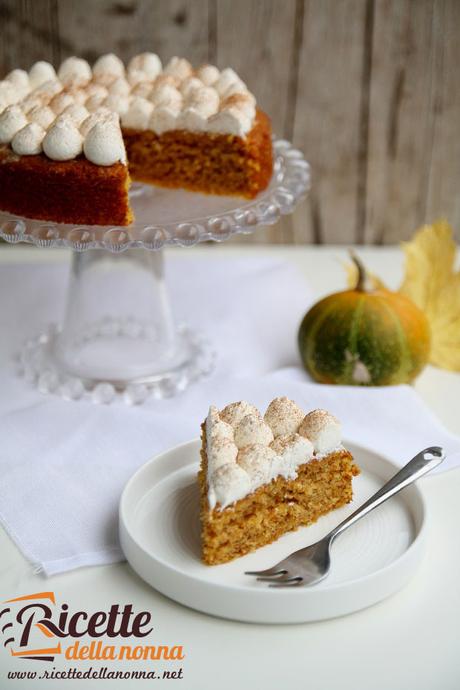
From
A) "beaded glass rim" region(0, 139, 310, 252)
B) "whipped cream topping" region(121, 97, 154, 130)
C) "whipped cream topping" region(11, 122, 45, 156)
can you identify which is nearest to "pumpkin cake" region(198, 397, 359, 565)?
"beaded glass rim" region(0, 139, 310, 252)

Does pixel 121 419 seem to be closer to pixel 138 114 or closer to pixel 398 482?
pixel 398 482

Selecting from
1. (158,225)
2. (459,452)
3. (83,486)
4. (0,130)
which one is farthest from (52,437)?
(459,452)

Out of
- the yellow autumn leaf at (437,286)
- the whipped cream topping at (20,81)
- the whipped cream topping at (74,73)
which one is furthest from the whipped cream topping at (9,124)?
the yellow autumn leaf at (437,286)

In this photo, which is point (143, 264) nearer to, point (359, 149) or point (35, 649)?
point (359, 149)

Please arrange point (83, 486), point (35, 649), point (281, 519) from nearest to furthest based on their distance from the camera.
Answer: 1. point (35, 649)
2. point (281, 519)
3. point (83, 486)

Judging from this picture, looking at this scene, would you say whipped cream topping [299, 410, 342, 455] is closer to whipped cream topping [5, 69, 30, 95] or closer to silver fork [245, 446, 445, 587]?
silver fork [245, 446, 445, 587]

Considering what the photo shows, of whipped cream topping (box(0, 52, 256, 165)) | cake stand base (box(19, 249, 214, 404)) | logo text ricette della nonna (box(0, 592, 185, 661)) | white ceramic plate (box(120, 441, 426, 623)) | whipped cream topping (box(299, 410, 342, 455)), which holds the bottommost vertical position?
cake stand base (box(19, 249, 214, 404))

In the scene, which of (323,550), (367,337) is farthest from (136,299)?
(323,550)
